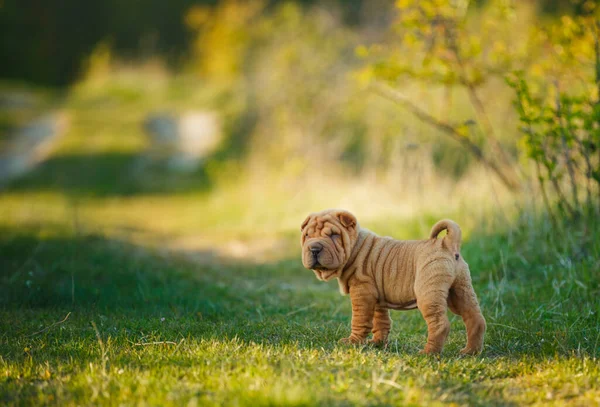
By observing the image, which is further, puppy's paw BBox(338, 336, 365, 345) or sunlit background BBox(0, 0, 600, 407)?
puppy's paw BBox(338, 336, 365, 345)

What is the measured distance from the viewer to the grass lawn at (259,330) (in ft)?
11.3

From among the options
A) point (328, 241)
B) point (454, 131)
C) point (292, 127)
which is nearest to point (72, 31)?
point (292, 127)

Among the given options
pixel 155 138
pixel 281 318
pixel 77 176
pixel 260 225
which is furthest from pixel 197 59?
pixel 281 318

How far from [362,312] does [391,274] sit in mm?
345

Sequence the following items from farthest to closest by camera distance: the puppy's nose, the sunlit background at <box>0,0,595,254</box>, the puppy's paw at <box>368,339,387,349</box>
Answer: the sunlit background at <box>0,0,595,254</box> → the puppy's paw at <box>368,339,387,349</box> → the puppy's nose

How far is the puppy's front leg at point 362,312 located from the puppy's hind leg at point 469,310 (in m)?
0.59

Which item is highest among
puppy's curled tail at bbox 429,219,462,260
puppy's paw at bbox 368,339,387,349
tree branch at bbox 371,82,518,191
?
tree branch at bbox 371,82,518,191

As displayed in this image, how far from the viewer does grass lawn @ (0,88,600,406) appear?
343 centimetres

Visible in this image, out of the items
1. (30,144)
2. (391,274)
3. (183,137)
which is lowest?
(391,274)

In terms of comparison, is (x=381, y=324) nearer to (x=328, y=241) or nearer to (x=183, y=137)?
(x=328, y=241)

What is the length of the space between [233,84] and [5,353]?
17.0m

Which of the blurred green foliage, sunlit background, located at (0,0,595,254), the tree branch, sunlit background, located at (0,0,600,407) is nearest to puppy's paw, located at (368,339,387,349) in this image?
sunlit background, located at (0,0,600,407)

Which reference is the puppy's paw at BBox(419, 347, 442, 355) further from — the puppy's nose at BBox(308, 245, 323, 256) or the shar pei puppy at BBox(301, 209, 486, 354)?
the puppy's nose at BBox(308, 245, 323, 256)

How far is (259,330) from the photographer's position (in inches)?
193
